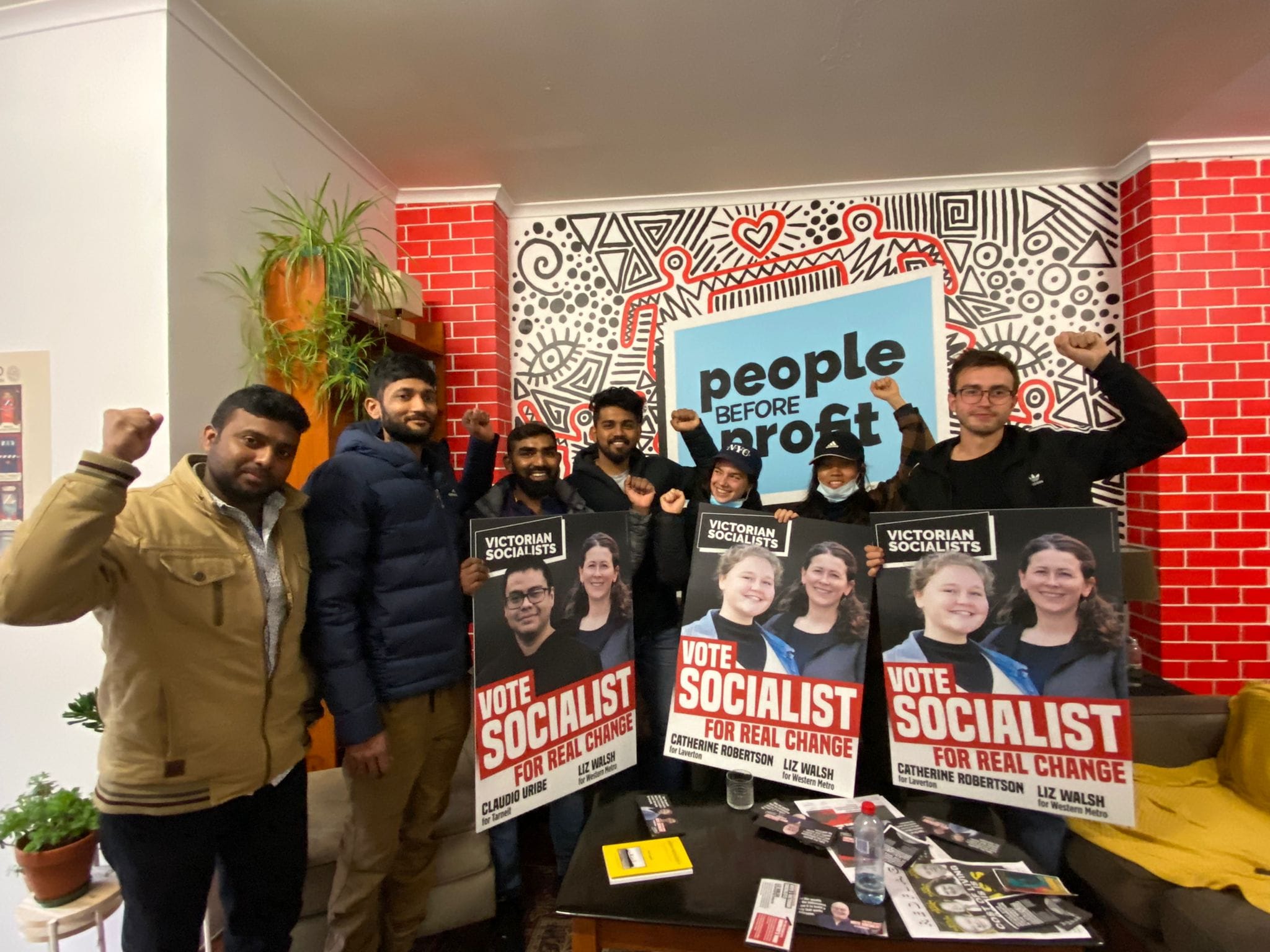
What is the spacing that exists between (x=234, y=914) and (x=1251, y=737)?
302 centimetres

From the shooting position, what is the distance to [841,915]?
126 centimetres

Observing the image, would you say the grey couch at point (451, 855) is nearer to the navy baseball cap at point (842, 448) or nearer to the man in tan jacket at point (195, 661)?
the man in tan jacket at point (195, 661)

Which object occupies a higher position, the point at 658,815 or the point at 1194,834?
the point at 658,815

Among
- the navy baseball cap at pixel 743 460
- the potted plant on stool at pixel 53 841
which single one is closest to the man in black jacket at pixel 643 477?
the navy baseball cap at pixel 743 460

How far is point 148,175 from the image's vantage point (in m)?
1.82

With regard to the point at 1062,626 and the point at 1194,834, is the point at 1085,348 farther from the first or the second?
the point at 1194,834

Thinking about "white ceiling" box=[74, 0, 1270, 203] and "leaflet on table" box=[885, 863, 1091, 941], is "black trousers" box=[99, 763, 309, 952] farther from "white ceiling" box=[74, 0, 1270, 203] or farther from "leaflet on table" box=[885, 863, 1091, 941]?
"white ceiling" box=[74, 0, 1270, 203]

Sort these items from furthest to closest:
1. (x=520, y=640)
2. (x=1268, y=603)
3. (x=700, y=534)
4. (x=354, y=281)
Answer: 1. (x=1268, y=603)
2. (x=354, y=281)
3. (x=700, y=534)
4. (x=520, y=640)

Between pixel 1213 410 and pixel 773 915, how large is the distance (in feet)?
10.5

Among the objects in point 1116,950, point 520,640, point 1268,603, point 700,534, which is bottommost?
point 1116,950

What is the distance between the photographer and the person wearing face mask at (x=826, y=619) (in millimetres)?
1688

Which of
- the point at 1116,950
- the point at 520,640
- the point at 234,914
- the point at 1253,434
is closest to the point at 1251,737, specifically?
the point at 1116,950

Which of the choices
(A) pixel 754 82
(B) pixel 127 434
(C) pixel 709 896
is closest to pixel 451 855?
(C) pixel 709 896

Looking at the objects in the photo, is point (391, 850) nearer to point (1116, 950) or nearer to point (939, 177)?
point (1116, 950)
